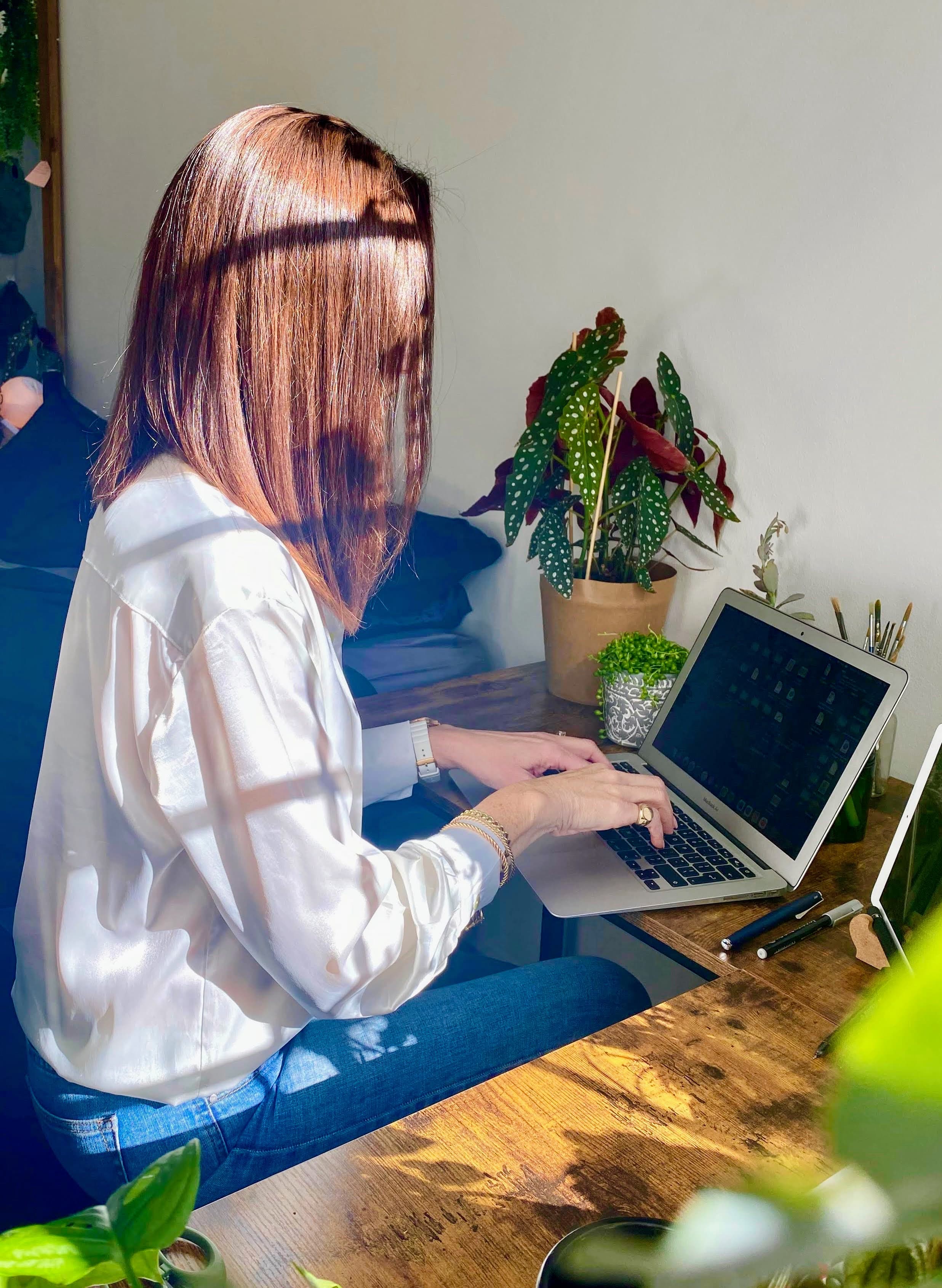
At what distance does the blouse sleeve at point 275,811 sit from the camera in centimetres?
77

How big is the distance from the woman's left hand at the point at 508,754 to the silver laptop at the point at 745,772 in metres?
0.10

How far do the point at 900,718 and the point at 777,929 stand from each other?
0.53 metres

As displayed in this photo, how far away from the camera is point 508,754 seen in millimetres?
1253

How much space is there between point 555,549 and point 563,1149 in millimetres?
978

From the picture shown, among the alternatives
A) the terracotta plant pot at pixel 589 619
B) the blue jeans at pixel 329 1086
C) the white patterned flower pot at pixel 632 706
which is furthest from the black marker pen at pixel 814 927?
the terracotta plant pot at pixel 589 619

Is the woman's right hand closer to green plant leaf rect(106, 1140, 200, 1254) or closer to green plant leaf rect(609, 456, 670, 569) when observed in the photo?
green plant leaf rect(609, 456, 670, 569)

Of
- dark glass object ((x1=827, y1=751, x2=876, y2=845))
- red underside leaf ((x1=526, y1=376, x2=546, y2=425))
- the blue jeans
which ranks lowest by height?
the blue jeans

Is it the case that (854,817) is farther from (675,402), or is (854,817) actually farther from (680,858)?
(675,402)

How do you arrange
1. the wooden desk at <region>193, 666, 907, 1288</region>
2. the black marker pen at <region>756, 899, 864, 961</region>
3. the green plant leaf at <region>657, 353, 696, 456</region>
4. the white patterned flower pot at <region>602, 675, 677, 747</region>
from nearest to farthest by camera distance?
1. the wooden desk at <region>193, 666, 907, 1288</region>
2. the black marker pen at <region>756, 899, 864, 961</region>
3. the white patterned flower pot at <region>602, 675, 677, 747</region>
4. the green plant leaf at <region>657, 353, 696, 456</region>

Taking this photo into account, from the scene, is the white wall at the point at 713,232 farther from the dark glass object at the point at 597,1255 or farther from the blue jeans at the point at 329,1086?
the dark glass object at the point at 597,1255

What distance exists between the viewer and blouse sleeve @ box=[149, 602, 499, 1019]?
77 centimetres

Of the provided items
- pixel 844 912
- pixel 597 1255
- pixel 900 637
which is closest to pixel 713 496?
pixel 900 637

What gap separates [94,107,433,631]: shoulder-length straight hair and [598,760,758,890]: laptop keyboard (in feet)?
1.48

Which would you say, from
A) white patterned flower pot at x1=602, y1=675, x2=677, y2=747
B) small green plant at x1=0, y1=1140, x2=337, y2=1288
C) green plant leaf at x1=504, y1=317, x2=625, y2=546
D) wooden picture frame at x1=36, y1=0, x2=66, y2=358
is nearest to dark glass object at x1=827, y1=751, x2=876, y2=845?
white patterned flower pot at x1=602, y1=675, x2=677, y2=747
